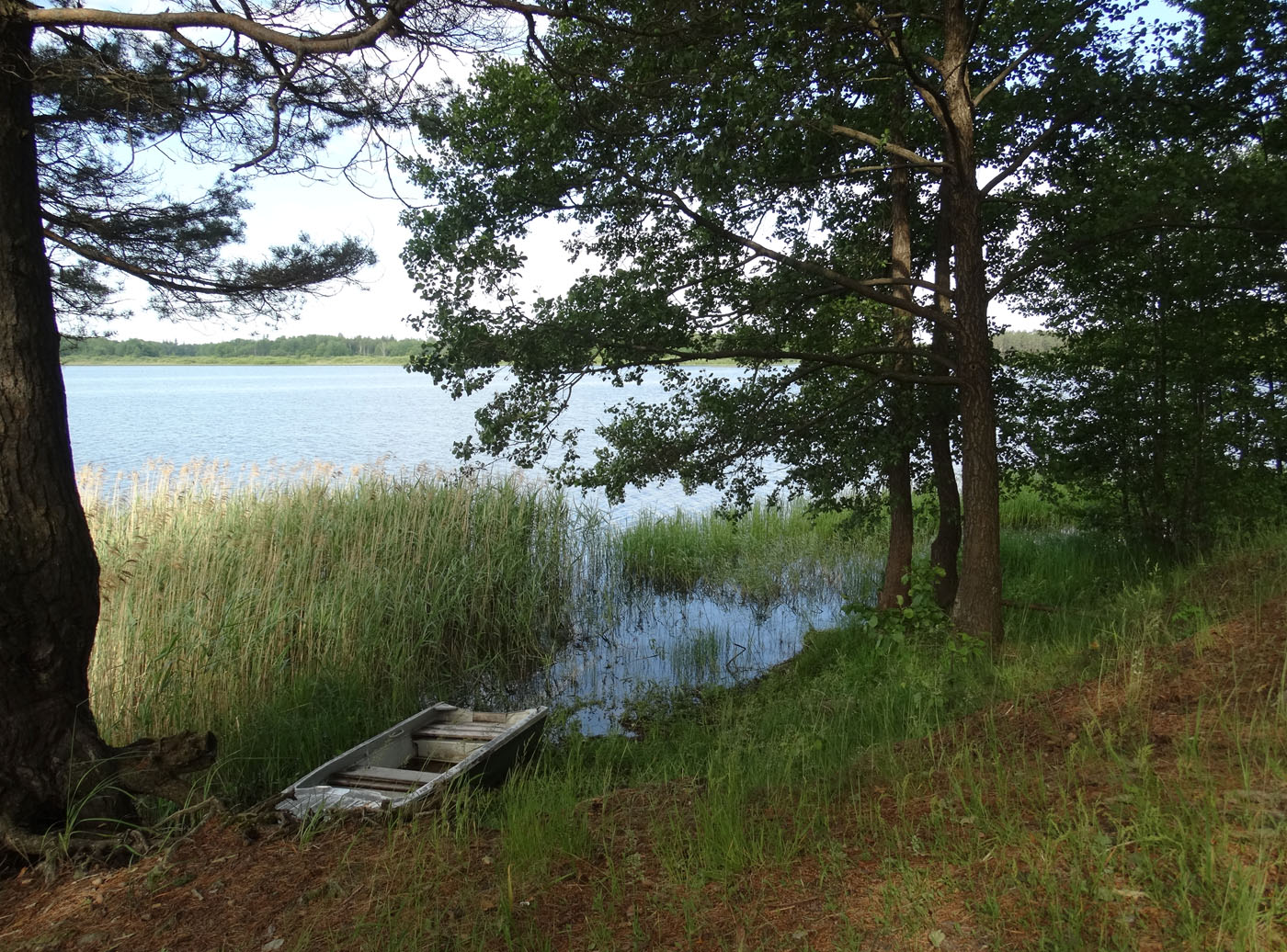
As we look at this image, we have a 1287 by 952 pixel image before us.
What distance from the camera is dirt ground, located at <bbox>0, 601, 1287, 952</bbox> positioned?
9.39ft

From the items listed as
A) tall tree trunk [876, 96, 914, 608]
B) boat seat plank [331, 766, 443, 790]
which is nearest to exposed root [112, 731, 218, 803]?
boat seat plank [331, 766, 443, 790]

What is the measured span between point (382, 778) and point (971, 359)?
5.18 metres

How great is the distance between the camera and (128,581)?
23.7 ft

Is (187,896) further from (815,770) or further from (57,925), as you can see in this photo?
(815,770)

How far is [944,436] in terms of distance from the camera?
331 inches

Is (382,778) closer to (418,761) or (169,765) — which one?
(418,761)

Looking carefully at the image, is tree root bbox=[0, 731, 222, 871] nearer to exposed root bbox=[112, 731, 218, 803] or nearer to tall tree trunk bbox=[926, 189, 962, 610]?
exposed root bbox=[112, 731, 218, 803]

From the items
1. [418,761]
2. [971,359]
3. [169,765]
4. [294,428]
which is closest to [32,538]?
[169,765]

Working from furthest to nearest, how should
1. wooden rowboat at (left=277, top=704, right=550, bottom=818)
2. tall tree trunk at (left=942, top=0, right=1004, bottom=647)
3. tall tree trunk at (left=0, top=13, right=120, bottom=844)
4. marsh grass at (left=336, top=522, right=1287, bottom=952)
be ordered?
1. tall tree trunk at (left=942, top=0, right=1004, bottom=647)
2. wooden rowboat at (left=277, top=704, right=550, bottom=818)
3. tall tree trunk at (left=0, top=13, right=120, bottom=844)
4. marsh grass at (left=336, top=522, right=1287, bottom=952)

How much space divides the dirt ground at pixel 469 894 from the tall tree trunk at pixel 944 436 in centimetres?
435

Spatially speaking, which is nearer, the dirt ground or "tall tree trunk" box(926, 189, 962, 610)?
the dirt ground

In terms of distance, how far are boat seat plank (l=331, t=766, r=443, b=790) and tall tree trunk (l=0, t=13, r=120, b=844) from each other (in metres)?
1.45

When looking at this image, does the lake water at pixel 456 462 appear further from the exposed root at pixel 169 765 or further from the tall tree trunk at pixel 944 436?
the exposed root at pixel 169 765

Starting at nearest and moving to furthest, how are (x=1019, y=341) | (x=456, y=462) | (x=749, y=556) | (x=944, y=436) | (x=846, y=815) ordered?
(x=846, y=815) → (x=944, y=436) → (x=1019, y=341) → (x=749, y=556) → (x=456, y=462)
